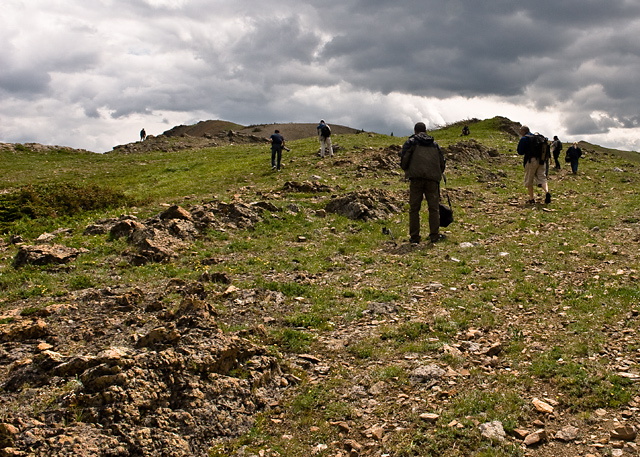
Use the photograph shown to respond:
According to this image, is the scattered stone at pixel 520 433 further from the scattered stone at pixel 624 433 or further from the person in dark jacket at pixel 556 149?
the person in dark jacket at pixel 556 149

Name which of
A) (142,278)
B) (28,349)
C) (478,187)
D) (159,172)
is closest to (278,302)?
(142,278)

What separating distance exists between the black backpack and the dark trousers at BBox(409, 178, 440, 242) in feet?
23.0

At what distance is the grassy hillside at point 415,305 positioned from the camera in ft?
17.1

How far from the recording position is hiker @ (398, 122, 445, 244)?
42.5 feet

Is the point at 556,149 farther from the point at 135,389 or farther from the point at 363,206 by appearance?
the point at 135,389

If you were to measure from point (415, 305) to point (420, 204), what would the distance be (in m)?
5.08

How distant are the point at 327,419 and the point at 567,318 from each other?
15.8 feet

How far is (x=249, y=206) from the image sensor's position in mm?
15531

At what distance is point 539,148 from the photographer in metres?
17.7

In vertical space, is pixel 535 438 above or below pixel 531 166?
below

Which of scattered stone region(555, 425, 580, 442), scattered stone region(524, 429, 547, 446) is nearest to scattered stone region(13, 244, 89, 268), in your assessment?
scattered stone region(524, 429, 547, 446)

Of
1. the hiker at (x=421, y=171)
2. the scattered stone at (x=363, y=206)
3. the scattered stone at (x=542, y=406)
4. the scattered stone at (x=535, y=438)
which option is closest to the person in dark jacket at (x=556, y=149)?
the scattered stone at (x=363, y=206)

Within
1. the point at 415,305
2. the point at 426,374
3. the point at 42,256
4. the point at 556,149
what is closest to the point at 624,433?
the point at 426,374

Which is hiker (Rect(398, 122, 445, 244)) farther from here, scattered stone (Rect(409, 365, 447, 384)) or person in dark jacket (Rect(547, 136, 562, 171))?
person in dark jacket (Rect(547, 136, 562, 171))
